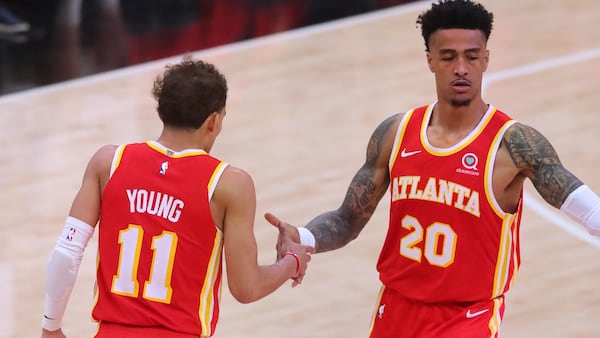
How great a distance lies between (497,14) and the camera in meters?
13.6

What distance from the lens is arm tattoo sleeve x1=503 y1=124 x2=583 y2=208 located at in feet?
16.8

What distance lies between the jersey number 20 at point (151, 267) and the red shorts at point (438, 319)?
1128 millimetres

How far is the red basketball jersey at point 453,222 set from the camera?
5.21 m

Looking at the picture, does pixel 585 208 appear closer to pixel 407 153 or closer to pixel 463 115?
pixel 463 115

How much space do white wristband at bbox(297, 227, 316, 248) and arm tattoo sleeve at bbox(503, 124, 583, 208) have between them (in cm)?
100

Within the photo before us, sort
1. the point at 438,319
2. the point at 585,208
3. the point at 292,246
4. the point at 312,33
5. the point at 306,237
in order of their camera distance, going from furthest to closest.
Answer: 1. the point at 312,33
2. the point at 306,237
3. the point at 292,246
4. the point at 438,319
5. the point at 585,208

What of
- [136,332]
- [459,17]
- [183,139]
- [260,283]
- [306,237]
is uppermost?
[459,17]

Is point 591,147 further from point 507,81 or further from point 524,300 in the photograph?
point 524,300

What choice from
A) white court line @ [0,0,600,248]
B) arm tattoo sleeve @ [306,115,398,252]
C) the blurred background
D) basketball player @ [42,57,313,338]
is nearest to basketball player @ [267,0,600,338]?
arm tattoo sleeve @ [306,115,398,252]

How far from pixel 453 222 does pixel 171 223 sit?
3.99 ft

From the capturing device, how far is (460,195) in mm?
5203

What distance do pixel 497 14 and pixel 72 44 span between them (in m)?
4.44

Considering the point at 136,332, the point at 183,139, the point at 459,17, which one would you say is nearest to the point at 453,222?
the point at 459,17

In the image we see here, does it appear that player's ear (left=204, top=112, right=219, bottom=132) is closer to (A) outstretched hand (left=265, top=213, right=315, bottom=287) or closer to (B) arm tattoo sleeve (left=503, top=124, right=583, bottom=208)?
(A) outstretched hand (left=265, top=213, right=315, bottom=287)
